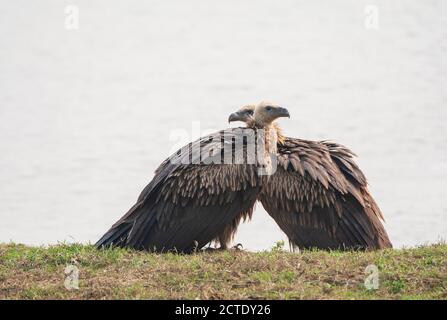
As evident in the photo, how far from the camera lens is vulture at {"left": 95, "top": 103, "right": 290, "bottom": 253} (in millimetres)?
12898

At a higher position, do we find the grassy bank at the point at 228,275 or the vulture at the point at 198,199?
the vulture at the point at 198,199

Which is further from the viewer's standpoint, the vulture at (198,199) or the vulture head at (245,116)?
the vulture head at (245,116)

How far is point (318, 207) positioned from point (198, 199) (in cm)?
146

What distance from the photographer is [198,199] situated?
1300 centimetres

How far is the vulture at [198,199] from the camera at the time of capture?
1290cm

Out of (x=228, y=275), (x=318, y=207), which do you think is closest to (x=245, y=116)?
(x=318, y=207)

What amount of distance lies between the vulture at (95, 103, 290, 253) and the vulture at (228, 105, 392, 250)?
0.30 m

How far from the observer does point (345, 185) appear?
44.0 ft

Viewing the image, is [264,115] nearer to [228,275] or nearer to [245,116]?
[245,116]

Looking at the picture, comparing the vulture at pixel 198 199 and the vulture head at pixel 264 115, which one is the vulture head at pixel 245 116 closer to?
the vulture head at pixel 264 115

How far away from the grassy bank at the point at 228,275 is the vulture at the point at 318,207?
1175 millimetres

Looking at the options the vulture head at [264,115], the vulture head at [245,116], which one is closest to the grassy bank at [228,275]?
the vulture head at [264,115]

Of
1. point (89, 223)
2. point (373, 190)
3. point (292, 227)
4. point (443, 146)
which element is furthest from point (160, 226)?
point (443, 146)
